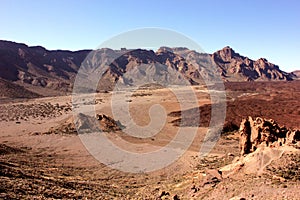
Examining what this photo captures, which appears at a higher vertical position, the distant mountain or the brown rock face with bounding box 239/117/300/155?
the distant mountain

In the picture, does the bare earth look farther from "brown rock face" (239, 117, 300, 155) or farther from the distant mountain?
the distant mountain

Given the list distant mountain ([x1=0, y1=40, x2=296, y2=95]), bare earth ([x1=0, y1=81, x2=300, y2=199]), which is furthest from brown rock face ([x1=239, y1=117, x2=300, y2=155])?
distant mountain ([x1=0, y1=40, x2=296, y2=95])

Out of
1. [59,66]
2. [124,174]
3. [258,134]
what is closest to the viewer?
[258,134]

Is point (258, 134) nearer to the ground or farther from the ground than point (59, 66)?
nearer to the ground

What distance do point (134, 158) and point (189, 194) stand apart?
12.5m

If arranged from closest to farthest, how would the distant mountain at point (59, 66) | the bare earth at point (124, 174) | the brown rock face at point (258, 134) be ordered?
the bare earth at point (124, 174) → the brown rock face at point (258, 134) → the distant mountain at point (59, 66)

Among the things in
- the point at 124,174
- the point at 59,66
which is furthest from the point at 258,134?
the point at 59,66

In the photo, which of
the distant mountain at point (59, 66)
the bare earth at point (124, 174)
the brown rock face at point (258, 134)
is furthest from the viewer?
the distant mountain at point (59, 66)

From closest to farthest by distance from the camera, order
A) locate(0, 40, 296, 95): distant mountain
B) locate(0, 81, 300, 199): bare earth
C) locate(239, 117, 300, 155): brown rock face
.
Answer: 1. locate(0, 81, 300, 199): bare earth
2. locate(239, 117, 300, 155): brown rock face
3. locate(0, 40, 296, 95): distant mountain

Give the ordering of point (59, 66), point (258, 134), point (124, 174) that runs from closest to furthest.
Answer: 1. point (258, 134)
2. point (124, 174)
3. point (59, 66)

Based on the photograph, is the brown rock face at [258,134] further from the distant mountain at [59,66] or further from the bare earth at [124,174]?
the distant mountain at [59,66]

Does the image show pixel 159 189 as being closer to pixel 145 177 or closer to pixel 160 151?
pixel 145 177

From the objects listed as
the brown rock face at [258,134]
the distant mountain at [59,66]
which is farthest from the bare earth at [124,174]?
the distant mountain at [59,66]

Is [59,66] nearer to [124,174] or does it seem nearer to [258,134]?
[124,174]
